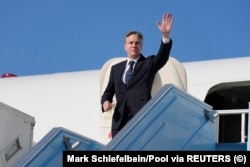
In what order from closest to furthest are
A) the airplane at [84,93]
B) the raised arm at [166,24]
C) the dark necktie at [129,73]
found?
the raised arm at [166,24], the dark necktie at [129,73], the airplane at [84,93]

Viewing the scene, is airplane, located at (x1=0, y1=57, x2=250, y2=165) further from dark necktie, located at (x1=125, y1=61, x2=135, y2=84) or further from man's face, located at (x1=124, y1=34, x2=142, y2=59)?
man's face, located at (x1=124, y1=34, x2=142, y2=59)

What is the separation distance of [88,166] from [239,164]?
3.43 ft

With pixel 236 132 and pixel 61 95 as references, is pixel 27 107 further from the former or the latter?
pixel 236 132

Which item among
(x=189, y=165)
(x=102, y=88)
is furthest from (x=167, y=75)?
(x=189, y=165)

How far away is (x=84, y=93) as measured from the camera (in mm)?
11281

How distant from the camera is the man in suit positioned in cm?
604

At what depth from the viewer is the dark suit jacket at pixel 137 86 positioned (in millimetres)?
6078

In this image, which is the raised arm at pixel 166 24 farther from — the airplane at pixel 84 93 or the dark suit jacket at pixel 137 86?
the airplane at pixel 84 93

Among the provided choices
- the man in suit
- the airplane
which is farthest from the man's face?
the airplane

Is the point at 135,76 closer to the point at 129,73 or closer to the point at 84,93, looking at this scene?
the point at 129,73

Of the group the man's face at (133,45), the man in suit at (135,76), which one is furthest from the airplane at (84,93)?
the man's face at (133,45)

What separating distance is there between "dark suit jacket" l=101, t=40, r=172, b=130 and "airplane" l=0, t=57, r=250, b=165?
3.28 m

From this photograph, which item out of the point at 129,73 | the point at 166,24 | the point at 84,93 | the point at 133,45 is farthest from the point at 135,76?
the point at 84,93

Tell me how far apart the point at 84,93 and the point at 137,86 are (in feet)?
17.0
